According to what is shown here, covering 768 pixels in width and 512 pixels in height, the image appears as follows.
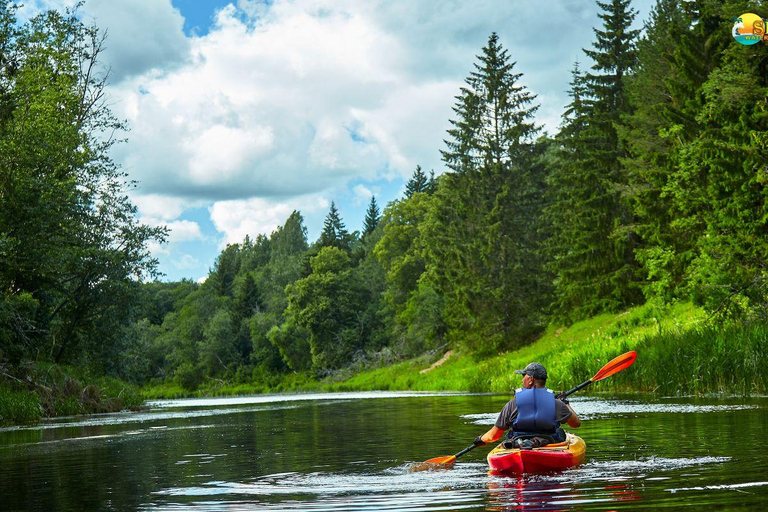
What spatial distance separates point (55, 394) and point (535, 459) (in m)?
24.9

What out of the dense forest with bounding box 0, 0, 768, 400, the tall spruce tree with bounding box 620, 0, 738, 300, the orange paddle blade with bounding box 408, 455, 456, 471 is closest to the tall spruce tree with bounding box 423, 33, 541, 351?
the dense forest with bounding box 0, 0, 768, 400

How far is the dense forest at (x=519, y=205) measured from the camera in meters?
29.0

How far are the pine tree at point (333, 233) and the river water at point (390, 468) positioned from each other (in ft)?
278

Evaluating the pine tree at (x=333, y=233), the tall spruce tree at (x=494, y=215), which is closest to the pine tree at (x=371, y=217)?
the pine tree at (x=333, y=233)

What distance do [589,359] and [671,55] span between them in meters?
15.0

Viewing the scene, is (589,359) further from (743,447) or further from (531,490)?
(531,490)

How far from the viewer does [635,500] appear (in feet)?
26.3

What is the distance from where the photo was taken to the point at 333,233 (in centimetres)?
11144

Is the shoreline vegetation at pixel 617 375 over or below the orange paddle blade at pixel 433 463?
over

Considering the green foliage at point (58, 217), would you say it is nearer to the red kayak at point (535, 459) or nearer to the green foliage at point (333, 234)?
the red kayak at point (535, 459)

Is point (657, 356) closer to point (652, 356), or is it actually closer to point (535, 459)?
point (652, 356)

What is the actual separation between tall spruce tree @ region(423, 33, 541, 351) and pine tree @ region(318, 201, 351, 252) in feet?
149

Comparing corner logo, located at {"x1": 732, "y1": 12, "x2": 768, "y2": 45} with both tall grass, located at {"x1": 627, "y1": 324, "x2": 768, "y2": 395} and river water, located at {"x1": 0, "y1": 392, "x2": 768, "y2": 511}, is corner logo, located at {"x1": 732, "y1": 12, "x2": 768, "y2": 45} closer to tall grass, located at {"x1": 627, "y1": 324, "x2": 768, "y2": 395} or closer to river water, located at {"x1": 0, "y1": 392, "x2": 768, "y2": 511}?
tall grass, located at {"x1": 627, "y1": 324, "x2": 768, "y2": 395}

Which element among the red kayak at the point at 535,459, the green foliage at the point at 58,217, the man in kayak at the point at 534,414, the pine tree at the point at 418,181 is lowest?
the red kayak at the point at 535,459
